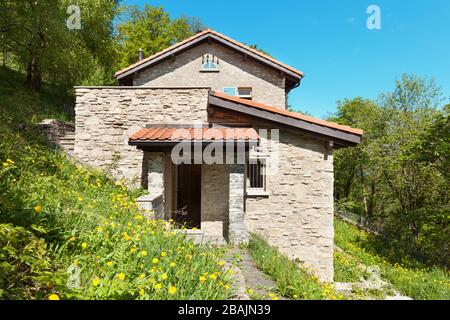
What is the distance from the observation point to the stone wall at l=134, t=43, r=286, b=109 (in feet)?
43.4

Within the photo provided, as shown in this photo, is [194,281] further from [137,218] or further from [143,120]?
[143,120]

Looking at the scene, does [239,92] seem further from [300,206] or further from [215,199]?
[300,206]

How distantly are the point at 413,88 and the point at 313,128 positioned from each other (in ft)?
64.5

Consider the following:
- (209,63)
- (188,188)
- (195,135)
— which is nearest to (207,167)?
(195,135)

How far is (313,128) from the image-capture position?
7.62m

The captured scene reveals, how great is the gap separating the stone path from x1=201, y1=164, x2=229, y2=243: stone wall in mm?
2050

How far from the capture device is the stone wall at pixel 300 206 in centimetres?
770

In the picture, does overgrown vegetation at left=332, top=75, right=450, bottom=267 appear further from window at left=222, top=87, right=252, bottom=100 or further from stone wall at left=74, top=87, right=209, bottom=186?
stone wall at left=74, top=87, right=209, bottom=186

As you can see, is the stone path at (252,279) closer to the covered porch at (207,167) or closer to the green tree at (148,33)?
the covered porch at (207,167)

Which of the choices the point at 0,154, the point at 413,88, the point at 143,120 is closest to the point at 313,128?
the point at 143,120

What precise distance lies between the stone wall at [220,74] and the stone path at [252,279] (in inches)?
375

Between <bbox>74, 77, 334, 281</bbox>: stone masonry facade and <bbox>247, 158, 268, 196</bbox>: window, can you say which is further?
<bbox>247, 158, 268, 196</bbox>: window

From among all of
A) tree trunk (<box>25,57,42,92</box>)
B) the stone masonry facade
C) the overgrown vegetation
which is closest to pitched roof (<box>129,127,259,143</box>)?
the stone masonry facade

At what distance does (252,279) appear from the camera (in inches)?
171
